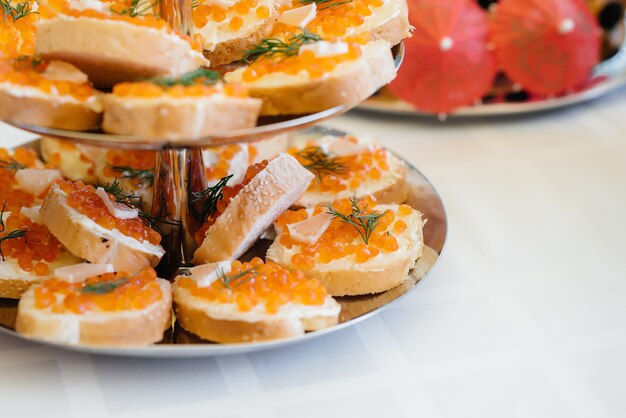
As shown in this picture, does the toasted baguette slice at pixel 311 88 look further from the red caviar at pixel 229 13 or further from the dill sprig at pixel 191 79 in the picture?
the red caviar at pixel 229 13

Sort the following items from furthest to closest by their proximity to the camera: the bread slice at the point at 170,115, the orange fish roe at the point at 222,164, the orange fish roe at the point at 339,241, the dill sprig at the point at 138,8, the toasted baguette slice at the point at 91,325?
the orange fish roe at the point at 222,164, the orange fish roe at the point at 339,241, the dill sprig at the point at 138,8, the toasted baguette slice at the point at 91,325, the bread slice at the point at 170,115

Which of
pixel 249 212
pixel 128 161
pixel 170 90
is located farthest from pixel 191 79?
pixel 128 161

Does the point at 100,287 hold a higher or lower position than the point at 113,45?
lower

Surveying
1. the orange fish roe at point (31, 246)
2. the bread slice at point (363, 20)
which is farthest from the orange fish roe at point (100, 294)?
the bread slice at point (363, 20)

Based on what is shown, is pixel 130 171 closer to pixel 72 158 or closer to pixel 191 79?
pixel 72 158

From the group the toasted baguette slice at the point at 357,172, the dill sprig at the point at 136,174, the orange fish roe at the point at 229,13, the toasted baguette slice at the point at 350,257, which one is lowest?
the toasted baguette slice at the point at 357,172

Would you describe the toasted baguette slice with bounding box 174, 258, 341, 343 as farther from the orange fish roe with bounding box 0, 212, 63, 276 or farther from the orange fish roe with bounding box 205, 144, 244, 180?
the orange fish roe with bounding box 205, 144, 244, 180
